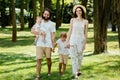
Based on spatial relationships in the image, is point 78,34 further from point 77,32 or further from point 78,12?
point 78,12

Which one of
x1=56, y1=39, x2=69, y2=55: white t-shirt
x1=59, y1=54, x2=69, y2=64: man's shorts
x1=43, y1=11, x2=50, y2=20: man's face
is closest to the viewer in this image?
x1=43, y1=11, x2=50, y2=20: man's face

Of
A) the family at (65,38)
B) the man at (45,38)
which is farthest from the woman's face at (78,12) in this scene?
the man at (45,38)

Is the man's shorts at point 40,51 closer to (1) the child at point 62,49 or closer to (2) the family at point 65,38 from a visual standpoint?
(2) the family at point 65,38

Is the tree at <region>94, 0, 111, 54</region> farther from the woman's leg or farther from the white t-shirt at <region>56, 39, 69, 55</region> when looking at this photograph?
the woman's leg

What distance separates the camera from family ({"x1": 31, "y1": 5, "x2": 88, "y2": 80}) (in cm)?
1024

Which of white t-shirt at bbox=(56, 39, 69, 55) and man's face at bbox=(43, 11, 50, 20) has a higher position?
man's face at bbox=(43, 11, 50, 20)

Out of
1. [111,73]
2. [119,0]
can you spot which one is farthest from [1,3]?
[111,73]

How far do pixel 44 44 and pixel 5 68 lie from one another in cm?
349

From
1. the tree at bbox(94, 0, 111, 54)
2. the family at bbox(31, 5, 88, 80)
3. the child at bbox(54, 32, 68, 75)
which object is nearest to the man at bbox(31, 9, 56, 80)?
the family at bbox(31, 5, 88, 80)

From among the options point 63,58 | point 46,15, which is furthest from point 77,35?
point 63,58

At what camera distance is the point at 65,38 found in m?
11.5

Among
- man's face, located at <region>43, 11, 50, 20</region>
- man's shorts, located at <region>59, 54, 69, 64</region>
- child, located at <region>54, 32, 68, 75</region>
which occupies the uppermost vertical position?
man's face, located at <region>43, 11, 50, 20</region>

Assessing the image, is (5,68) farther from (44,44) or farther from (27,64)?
(44,44)

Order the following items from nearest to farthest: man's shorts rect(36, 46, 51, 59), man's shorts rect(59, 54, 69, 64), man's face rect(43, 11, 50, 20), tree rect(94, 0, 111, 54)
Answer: man's face rect(43, 11, 50, 20) < man's shorts rect(36, 46, 51, 59) < man's shorts rect(59, 54, 69, 64) < tree rect(94, 0, 111, 54)
